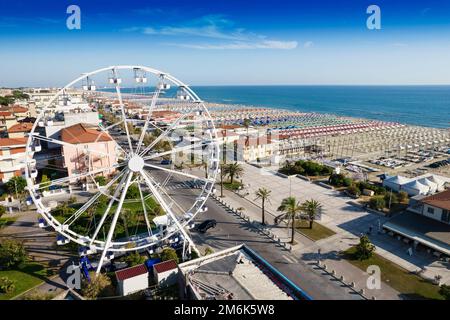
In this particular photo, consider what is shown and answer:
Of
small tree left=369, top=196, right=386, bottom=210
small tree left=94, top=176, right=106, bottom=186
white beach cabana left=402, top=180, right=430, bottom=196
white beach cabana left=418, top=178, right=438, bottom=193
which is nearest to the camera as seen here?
small tree left=369, top=196, right=386, bottom=210

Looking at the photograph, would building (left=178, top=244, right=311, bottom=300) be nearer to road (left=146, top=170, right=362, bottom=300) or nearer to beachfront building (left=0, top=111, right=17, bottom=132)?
road (left=146, top=170, right=362, bottom=300)

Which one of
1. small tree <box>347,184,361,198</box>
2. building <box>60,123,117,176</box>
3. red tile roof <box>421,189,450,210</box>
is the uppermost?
building <box>60,123,117,176</box>

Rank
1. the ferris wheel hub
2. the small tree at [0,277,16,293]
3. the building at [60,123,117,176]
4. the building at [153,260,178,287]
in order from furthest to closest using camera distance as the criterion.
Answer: the building at [60,123,117,176]
the ferris wheel hub
the building at [153,260,178,287]
the small tree at [0,277,16,293]

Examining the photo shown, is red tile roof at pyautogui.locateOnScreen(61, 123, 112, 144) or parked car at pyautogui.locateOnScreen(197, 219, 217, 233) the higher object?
red tile roof at pyautogui.locateOnScreen(61, 123, 112, 144)

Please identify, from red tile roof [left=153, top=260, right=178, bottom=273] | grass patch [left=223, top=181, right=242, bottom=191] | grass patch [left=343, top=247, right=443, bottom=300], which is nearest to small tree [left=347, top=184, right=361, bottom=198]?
grass patch [left=343, top=247, right=443, bottom=300]

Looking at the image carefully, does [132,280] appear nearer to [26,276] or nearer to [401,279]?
[26,276]

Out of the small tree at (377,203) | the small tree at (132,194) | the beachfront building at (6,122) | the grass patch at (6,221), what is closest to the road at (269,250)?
the small tree at (132,194)

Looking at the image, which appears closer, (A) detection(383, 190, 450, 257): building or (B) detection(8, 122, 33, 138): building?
(A) detection(383, 190, 450, 257): building
